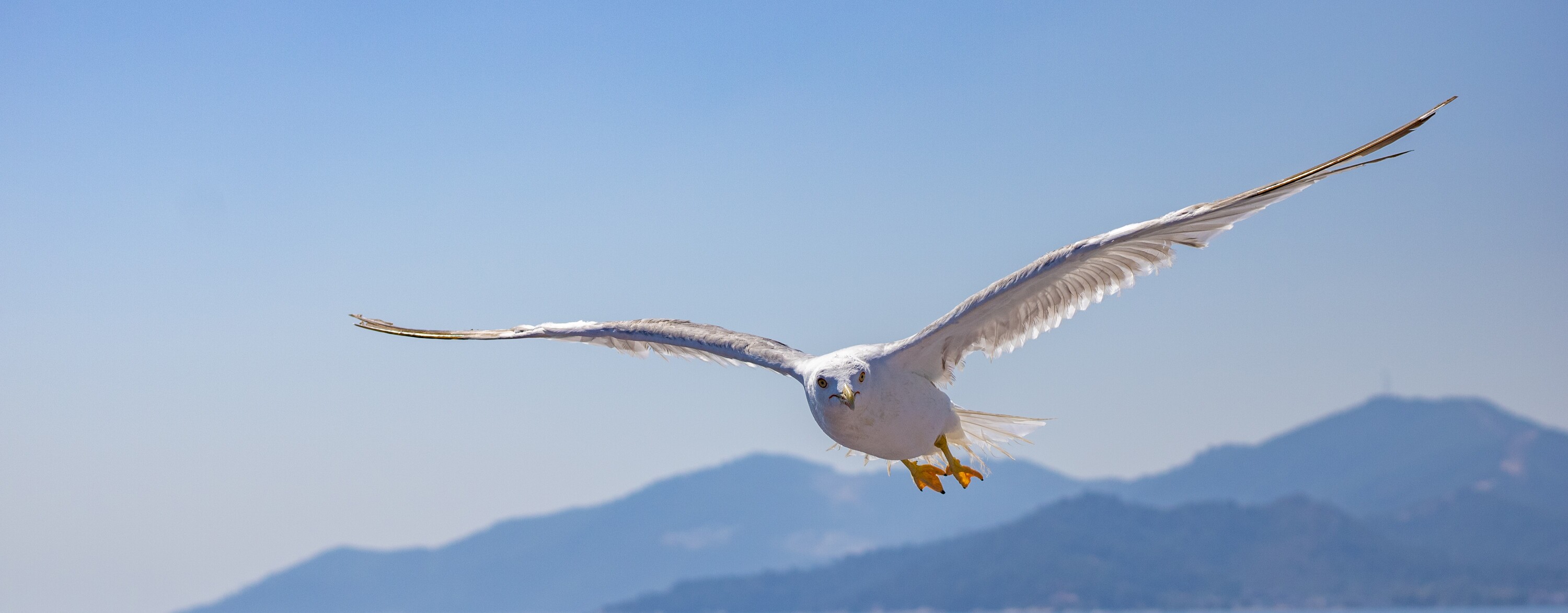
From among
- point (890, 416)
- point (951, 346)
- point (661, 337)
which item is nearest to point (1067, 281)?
point (951, 346)

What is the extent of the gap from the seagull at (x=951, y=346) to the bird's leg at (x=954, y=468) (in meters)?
0.02

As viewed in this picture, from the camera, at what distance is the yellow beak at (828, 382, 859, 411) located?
11.9 m

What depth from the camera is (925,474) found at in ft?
45.1

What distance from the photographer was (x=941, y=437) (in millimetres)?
13844

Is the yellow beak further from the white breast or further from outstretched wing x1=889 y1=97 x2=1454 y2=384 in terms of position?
outstretched wing x1=889 y1=97 x2=1454 y2=384

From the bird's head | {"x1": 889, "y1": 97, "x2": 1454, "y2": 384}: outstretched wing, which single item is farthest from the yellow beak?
{"x1": 889, "y1": 97, "x2": 1454, "y2": 384}: outstretched wing

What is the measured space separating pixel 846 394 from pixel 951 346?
2.07 meters

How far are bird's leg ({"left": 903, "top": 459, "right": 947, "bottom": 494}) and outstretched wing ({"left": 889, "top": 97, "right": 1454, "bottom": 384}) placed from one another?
87cm

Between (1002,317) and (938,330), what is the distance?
899 millimetres

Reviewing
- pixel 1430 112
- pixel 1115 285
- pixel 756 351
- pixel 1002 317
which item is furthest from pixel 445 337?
pixel 1430 112

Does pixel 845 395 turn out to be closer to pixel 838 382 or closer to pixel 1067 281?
pixel 838 382

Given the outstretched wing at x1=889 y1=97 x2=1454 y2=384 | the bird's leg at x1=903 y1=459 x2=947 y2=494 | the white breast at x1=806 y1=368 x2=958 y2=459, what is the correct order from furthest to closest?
the bird's leg at x1=903 y1=459 x2=947 y2=494 → the white breast at x1=806 y1=368 x2=958 y2=459 → the outstretched wing at x1=889 y1=97 x2=1454 y2=384

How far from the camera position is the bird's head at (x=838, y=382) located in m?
12.0

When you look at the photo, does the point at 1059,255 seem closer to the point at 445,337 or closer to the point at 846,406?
the point at 846,406
